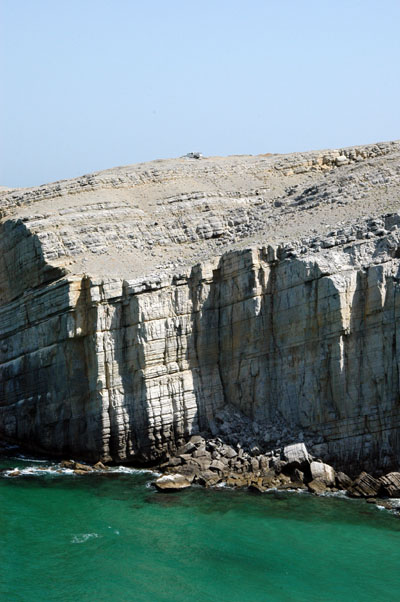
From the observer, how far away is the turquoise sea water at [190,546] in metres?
31.4

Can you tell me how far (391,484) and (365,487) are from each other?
1139 mm

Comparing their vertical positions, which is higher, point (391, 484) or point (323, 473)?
point (323, 473)

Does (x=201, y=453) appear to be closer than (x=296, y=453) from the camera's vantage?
No

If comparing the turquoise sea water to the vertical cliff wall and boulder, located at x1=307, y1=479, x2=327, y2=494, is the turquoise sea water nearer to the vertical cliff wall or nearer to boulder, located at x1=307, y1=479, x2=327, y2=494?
boulder, located at x1=307, y1=479, x2=327, y2=494

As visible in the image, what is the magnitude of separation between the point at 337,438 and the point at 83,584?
48.8 feet

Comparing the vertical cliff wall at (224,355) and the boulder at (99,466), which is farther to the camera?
the boulder at (99,466)

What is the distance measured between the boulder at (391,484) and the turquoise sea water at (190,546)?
140 cm

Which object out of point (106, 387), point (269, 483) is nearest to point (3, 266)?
point (106, 387)

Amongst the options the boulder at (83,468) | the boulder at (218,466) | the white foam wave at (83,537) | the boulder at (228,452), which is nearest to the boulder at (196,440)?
the boulder at (228,452)

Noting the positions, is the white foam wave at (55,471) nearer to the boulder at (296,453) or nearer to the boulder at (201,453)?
the boulder at (201,453)

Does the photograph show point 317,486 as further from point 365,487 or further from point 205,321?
point 205,321

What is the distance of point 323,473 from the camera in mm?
40594

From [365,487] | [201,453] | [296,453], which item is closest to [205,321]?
[201,453]

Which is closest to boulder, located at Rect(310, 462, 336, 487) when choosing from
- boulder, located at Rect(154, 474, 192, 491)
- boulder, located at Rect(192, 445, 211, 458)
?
boulder, located at Rect(192, 445, 211, 458)
